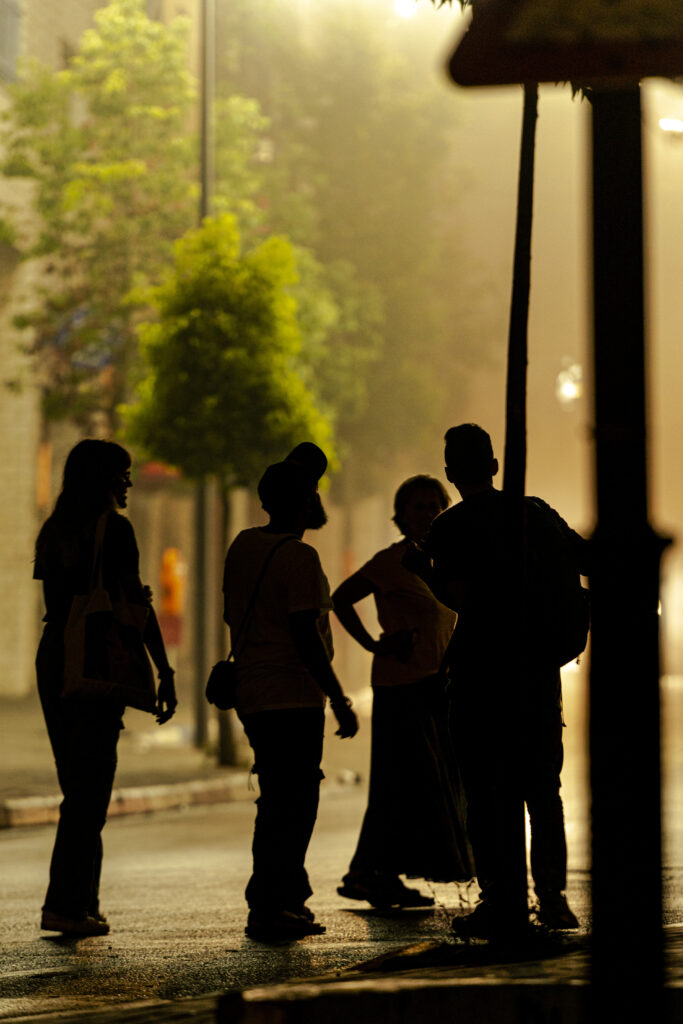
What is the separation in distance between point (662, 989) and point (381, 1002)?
2.37ft

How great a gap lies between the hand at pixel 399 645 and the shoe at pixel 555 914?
1.55 m

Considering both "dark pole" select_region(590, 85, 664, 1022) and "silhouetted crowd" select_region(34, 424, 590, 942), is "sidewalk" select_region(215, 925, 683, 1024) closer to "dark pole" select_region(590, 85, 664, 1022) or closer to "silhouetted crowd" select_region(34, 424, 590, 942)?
"dark pole" select_region(590, 85, 664, 1022)

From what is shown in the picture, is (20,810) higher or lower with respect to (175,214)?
lower

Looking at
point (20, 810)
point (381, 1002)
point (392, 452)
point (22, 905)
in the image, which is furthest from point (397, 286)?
point (381, 1002)

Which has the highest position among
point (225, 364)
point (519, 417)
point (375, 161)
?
point (375, 161)

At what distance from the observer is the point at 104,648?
23.5 feet

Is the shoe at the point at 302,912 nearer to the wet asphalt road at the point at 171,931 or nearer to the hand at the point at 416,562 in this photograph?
the wet asphalt road at the point at 171,931

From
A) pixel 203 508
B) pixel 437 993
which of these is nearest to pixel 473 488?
pixel 437 993

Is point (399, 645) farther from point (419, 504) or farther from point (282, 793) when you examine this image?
point (282, 793)

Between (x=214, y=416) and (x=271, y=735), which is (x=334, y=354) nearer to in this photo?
(x=214, y=416)

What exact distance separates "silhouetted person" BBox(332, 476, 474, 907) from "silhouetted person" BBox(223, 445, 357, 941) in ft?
2.08

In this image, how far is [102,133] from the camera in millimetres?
24203

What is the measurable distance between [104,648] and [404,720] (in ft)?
4.45

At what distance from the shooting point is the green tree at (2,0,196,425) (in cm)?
2380
